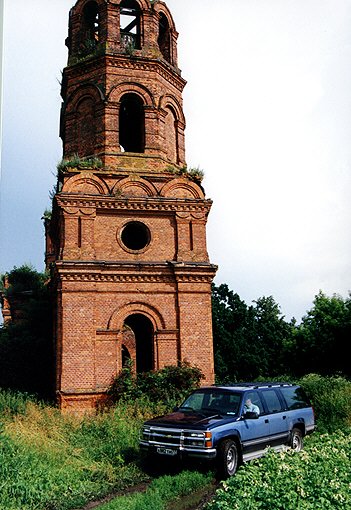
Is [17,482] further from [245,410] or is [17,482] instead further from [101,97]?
[101,97]

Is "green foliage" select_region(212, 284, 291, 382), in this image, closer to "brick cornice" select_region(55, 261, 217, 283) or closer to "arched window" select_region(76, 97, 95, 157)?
"brick cornice" select_region(55, 261, 217, 283)

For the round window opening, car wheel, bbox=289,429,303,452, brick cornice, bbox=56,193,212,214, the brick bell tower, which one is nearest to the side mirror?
car wheel, bbox=289,429,303,452

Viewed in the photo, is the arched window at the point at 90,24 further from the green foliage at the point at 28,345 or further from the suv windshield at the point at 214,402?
the suv windshield at the point at 214,402

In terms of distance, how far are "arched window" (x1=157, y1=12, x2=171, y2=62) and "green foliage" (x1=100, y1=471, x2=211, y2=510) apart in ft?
52.9

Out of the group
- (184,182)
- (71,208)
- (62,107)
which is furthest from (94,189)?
(62,107)

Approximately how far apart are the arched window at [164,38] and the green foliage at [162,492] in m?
16.1

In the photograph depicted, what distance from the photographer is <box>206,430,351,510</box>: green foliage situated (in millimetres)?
6191

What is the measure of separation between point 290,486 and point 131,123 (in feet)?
56.1

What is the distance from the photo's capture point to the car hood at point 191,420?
9.82 metres

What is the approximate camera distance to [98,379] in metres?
16.2

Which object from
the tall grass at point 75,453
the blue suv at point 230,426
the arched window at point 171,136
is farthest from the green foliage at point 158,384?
the arched window at point 171,136

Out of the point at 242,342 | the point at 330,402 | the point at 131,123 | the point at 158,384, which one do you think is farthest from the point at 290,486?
the point at 242,342

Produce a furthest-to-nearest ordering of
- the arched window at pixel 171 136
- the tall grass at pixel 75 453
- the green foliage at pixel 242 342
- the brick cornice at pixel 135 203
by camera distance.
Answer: the green foliage at pixel 242 342 → the arched window at pixel 171 136 → the brick cornice at pixel 135 203 → the tall grass at pixel 75 453

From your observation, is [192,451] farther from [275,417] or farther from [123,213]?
[123,213]
